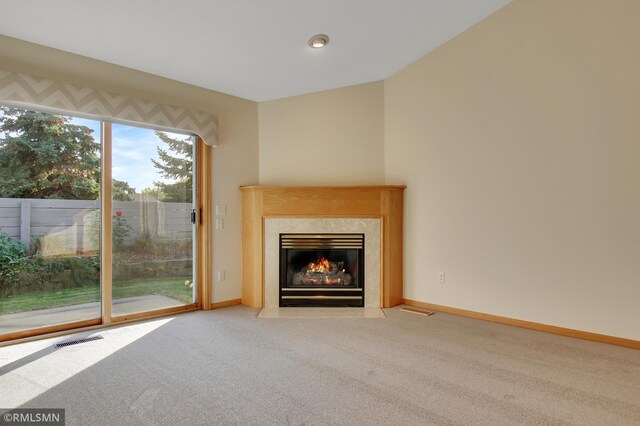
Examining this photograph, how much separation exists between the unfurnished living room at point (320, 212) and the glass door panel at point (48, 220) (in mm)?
16

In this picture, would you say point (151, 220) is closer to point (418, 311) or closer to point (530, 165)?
point (418, 311)

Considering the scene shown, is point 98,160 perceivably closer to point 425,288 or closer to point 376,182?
point 376,182

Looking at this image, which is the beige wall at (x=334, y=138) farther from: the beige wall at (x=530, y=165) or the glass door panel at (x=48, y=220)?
the glass door panel at (x=48, y=220)

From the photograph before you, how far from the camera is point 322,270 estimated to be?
4148 millimetres

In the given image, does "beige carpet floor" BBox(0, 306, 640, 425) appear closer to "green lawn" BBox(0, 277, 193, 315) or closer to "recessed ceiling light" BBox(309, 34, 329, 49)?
"green lawn" BBox(0, 277, 193, 315)

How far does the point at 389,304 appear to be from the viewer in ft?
13.0

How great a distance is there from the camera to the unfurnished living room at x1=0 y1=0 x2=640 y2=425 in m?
2.21

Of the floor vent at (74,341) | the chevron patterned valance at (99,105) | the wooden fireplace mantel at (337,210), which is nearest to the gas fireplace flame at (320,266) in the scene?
the wooden fireplace mantel at (337,210)

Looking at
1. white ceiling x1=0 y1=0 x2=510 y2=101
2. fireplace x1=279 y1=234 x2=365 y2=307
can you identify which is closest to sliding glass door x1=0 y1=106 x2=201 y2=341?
white ceiling x1=0 y1=0 x2=510 y2=101

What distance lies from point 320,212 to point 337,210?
19 centimetres

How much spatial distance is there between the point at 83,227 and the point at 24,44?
1.53m

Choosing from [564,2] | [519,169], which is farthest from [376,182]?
[564,2]

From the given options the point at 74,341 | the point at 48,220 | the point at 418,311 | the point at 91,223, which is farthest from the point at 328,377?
the point at 48,220

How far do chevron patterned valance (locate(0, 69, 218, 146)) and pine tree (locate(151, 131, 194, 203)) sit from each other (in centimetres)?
22
